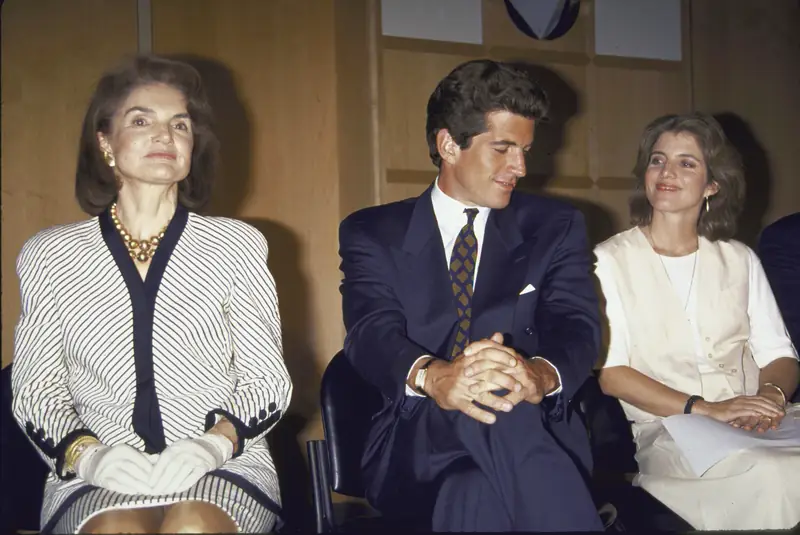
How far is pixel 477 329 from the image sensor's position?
2.32 meters

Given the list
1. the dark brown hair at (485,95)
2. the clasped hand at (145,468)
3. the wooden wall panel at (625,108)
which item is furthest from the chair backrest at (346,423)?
the wooden wall panel at (625,108)

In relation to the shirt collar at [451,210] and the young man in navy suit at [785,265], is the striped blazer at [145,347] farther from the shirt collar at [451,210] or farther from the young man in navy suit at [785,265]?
the young man in navy suit at [785,265]

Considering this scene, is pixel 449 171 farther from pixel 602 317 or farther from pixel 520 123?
pixel 602 317

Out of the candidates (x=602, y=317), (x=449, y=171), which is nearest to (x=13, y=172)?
(x=449, y=171)

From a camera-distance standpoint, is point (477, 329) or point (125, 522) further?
point (477, 329)

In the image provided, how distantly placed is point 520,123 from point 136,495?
1331 mm

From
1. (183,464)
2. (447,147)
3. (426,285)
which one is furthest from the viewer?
(447,147)

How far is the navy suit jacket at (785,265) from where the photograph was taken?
2963mm

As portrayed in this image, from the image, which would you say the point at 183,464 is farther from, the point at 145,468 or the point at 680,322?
the point at 680,322

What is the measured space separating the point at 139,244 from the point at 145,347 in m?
0.26

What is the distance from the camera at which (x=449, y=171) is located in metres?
2.58

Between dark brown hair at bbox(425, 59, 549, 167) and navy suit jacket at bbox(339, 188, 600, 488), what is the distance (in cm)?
23

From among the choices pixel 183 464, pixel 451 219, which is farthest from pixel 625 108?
pixel 183 464

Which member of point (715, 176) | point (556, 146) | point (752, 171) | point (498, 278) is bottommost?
point (498, 278)
